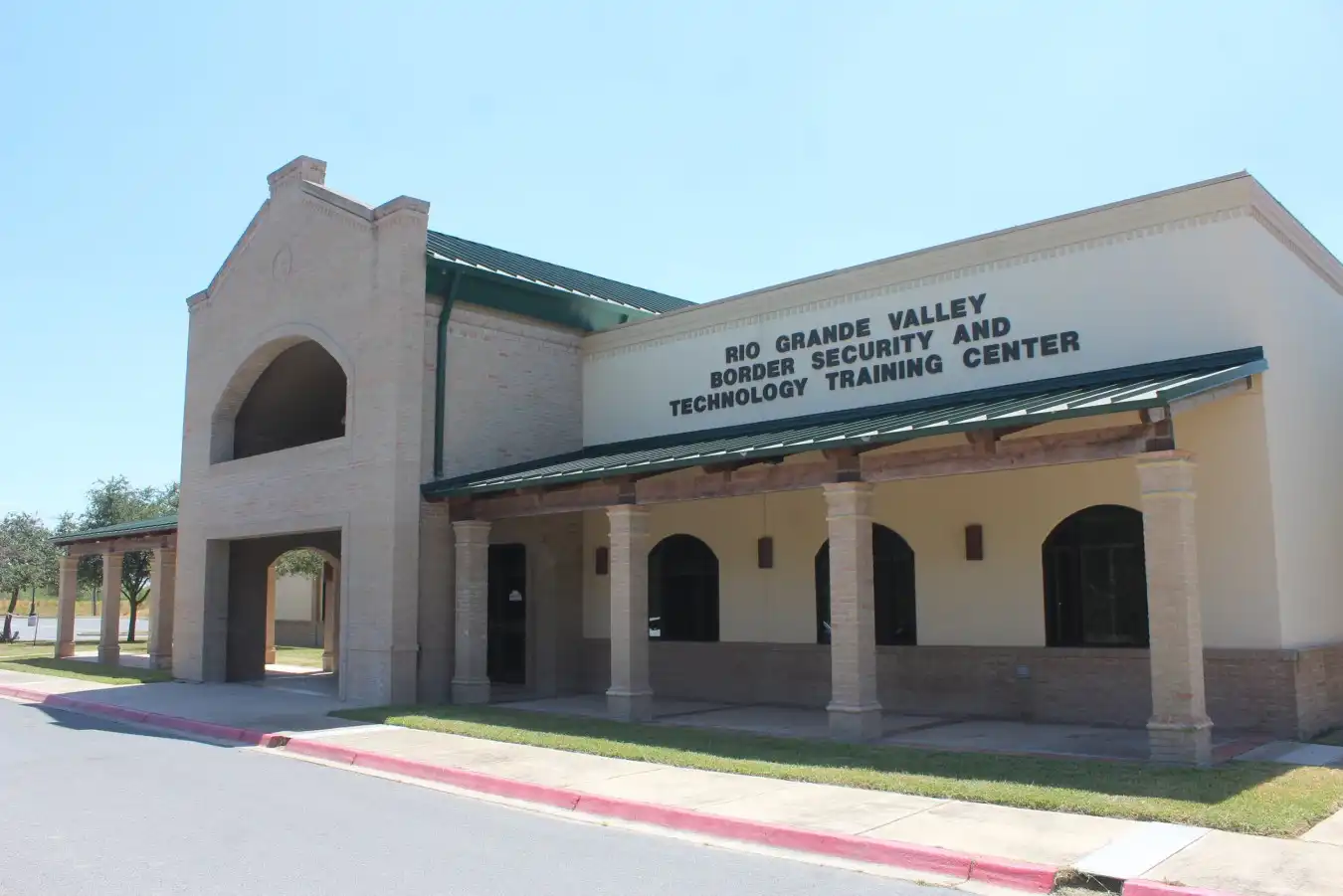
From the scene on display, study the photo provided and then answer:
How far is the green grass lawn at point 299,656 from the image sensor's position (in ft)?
99.1

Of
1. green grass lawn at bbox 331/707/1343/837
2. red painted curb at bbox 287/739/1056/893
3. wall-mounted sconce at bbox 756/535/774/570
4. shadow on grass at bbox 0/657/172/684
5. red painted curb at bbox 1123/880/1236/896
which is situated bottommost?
red painted curb at bbox 287/739/1056/893

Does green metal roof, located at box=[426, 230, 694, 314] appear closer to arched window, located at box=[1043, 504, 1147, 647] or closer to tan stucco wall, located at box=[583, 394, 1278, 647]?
tan stucco wall, located at box=[583, 394, 1278, 647]

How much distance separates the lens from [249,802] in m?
10.3

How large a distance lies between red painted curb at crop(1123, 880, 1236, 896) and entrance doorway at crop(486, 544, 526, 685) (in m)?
15.7

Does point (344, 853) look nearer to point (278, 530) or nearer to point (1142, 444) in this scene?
point (1142, 444)

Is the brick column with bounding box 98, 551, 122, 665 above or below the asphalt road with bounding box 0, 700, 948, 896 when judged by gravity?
above

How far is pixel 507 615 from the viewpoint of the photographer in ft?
72.2

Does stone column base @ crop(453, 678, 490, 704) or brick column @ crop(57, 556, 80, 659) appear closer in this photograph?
stone column base @ crop(453, 678, 490, 704)

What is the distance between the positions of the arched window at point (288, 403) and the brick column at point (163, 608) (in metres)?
4.34

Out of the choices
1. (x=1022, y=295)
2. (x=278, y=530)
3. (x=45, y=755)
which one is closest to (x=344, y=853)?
(x=45, y=755)

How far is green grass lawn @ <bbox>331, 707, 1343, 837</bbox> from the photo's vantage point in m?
8.69

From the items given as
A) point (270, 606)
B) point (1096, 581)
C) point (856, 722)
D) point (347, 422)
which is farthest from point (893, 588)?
point (270, 606)

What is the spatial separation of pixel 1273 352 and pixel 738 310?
8.29 m

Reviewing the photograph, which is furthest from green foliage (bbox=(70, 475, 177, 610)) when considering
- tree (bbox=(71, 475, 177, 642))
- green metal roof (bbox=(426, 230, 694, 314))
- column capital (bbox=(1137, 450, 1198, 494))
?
column capital (bbox=(1137, 450, 1198, 494))
